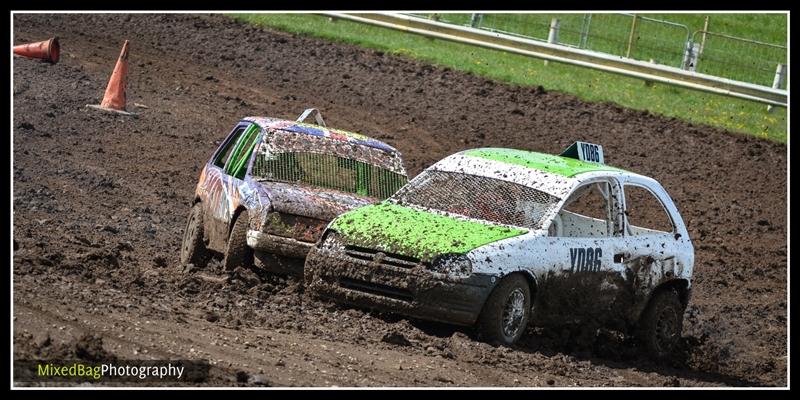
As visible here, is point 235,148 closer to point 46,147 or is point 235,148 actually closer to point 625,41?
point 46,147

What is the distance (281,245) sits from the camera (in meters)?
12.2

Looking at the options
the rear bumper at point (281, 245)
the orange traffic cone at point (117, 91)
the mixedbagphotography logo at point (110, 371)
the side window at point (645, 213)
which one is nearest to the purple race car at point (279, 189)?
the rear bumper at point (281, 245)

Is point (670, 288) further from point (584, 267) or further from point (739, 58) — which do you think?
point (739, 58)

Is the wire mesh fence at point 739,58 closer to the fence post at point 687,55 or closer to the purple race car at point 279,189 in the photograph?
the fence post at point 687,55

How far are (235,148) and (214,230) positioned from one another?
1.09 m

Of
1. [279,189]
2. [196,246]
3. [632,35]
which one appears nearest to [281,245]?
[279,189]

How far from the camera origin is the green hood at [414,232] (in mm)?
10977

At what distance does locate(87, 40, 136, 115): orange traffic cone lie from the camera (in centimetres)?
2062

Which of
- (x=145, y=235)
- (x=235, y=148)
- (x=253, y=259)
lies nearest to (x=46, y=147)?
(x=145, y=235)

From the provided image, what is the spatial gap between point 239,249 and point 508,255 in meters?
2.77

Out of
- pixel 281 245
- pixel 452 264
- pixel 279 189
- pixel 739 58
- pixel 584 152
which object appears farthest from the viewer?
pixel 739 58

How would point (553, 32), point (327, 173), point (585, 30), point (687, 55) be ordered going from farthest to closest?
point (553, 32) → point (585, 30) → point (687, 55) → point (327, 173)

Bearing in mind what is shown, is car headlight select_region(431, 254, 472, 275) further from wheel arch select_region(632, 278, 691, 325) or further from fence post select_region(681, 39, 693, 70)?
fence post select_region(681, 39, 693, 70)

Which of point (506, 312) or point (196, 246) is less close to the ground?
point (196, 246)
